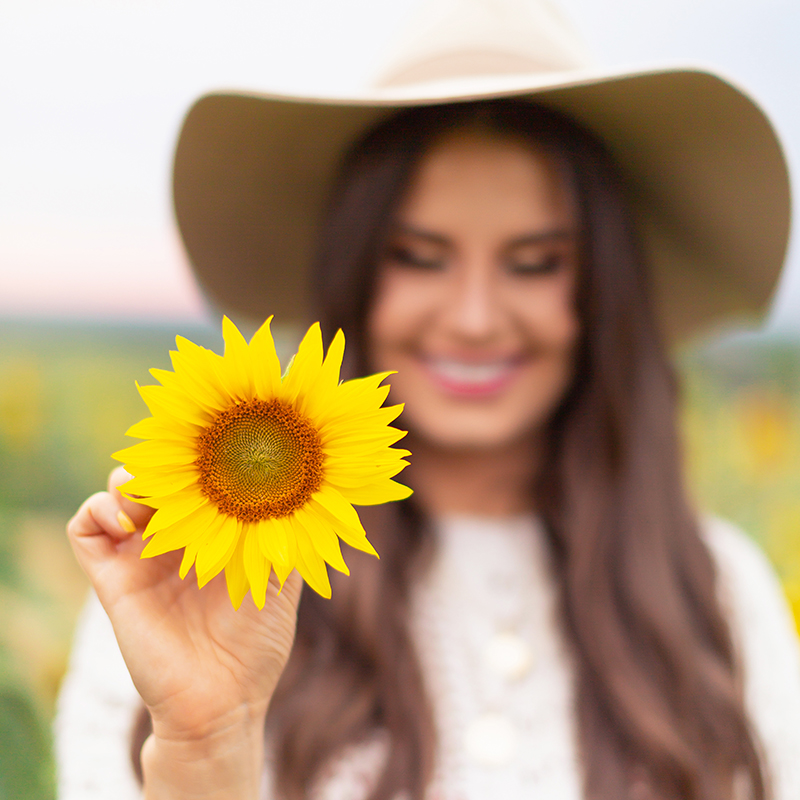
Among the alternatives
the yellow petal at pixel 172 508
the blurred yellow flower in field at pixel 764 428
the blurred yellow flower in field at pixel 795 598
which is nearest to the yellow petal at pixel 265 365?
the yellow petal at pixel 172 508

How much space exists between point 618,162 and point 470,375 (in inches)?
24.5

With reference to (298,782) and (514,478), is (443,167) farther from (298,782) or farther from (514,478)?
(298,782)

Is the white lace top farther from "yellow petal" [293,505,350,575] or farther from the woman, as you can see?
"yellow petal" [293,505,350,575]

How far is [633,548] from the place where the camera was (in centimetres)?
144

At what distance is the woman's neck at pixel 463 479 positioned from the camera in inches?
62.3

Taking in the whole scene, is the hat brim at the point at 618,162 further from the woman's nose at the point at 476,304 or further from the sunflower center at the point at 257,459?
the sunflower center at the point at 257,459

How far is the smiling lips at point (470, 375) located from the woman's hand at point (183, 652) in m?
0.70

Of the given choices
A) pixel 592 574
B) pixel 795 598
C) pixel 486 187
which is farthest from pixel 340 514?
pixel 795 598

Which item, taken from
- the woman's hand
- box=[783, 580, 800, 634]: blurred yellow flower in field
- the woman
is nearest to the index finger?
the woman's hand

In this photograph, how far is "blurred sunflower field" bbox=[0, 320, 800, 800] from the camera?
73.0 inches

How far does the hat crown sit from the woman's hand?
102 cm

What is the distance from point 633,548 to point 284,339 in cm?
122

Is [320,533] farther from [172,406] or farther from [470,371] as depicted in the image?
[470,371]

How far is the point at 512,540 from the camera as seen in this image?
1.54 m
